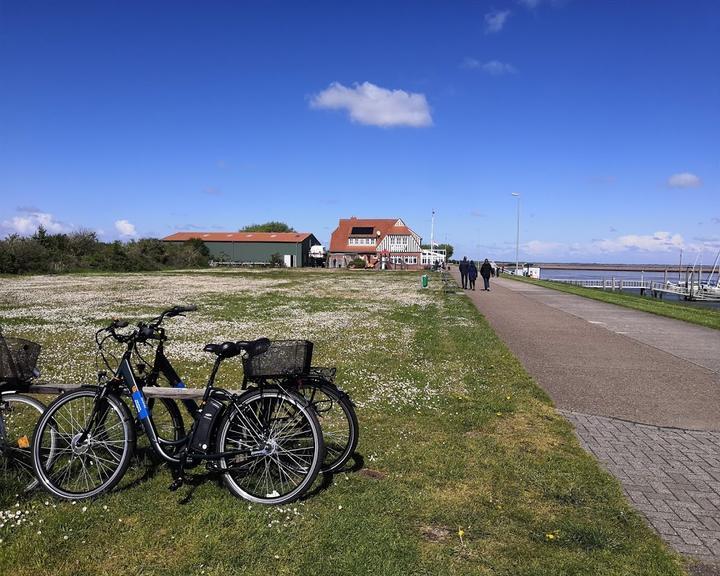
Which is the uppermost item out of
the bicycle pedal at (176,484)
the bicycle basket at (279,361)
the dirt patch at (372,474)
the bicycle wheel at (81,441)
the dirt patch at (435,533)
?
the bicycle basket at (279,361)

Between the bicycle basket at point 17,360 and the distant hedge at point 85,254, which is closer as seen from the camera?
the bicycle basket at point 17,360

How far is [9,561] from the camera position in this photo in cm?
356

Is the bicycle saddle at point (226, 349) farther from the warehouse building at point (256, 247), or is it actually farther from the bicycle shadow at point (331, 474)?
the warehouse building at point (256, 247)

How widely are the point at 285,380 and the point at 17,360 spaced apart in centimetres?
229

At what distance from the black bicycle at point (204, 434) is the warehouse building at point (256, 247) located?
305 ft

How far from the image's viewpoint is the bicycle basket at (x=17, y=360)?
15.0 feet

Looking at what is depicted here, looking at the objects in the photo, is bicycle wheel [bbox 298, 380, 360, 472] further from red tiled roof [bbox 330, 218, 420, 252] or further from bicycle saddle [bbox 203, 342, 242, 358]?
red tiled roof [bbox 330, 218, 420, 252]

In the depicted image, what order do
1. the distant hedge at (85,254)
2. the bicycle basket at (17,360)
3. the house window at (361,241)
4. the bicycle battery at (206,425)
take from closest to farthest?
the bicycle battery at (206,425) < the bicycle basket at (17,360) < the distant hedge at (85,254) < the house window at (361,241)

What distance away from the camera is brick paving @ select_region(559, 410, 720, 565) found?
Result: 4.05 m

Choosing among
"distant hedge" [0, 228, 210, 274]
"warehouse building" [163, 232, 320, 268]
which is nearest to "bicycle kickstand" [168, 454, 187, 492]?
"distant hedge" [0, 228, 210, 274]

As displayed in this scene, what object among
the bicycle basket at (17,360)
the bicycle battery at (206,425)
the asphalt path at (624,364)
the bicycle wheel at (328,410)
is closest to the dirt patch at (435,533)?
the bicycle wheel at (328,410)

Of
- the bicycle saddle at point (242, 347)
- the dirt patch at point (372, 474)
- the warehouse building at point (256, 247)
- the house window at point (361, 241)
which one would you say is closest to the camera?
the bicycle saddle at point (242, 347)

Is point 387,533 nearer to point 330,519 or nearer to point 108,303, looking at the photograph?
point 330,519

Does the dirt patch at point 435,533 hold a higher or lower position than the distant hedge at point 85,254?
lower
